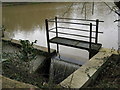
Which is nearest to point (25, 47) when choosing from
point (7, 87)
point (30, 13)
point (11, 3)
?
point (7, 87)

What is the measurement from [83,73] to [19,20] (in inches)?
241

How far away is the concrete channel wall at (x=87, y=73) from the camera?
2.51 metres

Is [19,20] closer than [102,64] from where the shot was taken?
No

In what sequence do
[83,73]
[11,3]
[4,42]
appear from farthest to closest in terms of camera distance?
[11,3]
[4,42]
[83,73]

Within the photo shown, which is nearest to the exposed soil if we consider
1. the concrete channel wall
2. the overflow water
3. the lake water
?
the concrete channel wall

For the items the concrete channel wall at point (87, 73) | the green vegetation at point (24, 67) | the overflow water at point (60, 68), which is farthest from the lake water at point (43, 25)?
the concrete channel wall at point (87, 73)

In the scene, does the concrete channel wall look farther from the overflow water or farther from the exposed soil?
the overflow water

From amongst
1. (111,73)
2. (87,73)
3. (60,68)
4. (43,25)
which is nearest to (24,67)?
(87,73)

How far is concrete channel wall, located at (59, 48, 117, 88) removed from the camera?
2.51 metres

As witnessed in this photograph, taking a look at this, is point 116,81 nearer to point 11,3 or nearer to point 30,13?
point 30,13

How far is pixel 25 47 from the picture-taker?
351 cm

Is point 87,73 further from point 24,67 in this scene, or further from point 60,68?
point 60,68

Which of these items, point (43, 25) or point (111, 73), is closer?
point (111, 73)

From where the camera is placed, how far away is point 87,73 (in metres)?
2.86
